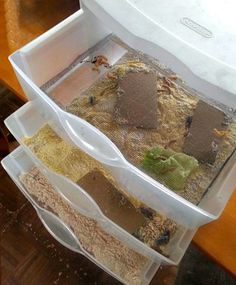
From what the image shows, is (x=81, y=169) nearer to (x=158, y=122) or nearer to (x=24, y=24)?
(x=158, y=122)

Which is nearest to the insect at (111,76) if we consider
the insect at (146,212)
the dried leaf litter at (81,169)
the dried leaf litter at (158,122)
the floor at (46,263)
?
the dried leaf litter at (158,122)

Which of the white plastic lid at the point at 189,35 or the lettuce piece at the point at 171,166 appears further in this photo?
the lettuce piece at the point at 171,166

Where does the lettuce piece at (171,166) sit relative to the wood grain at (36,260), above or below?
above

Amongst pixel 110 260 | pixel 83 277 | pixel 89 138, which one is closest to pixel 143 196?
pixel 89 138

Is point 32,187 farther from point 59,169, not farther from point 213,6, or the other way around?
point 213,6

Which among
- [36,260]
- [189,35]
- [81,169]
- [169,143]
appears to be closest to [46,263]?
[36,260]

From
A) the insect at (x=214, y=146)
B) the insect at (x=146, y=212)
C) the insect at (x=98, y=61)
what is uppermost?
the insect at (x=98, y=61)

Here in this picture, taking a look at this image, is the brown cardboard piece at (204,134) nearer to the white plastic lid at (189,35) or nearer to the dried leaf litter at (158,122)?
the dried leaf litter at (158,122)

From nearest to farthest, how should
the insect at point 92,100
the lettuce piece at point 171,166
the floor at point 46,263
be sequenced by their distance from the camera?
the lettuce piece at point 171,166
the insect at point 92,100
the floor at point 46,263
